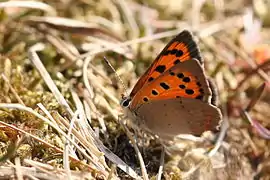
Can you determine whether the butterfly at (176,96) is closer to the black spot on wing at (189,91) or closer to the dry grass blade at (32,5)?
the black spot on wing at (189,91)

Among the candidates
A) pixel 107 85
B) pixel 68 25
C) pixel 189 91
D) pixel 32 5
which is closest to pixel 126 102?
pixel 189 91

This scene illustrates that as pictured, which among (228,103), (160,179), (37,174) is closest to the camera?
(37,174)

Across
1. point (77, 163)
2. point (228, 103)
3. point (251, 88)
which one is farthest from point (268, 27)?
point (77, 163)

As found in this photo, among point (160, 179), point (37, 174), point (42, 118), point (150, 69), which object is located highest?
point (150, 69)

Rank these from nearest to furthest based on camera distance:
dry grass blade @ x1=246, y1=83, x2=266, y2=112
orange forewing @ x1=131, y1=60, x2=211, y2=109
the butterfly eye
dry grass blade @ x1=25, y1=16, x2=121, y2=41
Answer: orange forewing @ x1=131, y1=60, x2=211, y2=109, the butterfly eye, dry grass blade @ x1=246, y1=83, x2=266, y2=112, dry grass blade @ x1=25, y1=16, x2=121, y2=41

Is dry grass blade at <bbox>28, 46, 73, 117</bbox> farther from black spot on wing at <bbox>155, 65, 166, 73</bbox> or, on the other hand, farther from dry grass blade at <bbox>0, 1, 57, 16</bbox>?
black spot on wing at <bbox>155, 65, 166, 73</bbox>

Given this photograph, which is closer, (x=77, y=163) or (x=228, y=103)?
(x=77, y=163)

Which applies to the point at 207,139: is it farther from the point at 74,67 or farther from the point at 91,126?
the point at 74,67

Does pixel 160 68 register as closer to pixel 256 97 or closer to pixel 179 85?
pixel 179 85

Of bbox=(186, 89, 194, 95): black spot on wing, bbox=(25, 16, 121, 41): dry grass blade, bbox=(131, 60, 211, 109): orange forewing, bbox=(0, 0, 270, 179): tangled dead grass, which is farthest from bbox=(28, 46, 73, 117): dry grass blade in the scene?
bbox=(186, 89, 194, 95): black spot on wing
